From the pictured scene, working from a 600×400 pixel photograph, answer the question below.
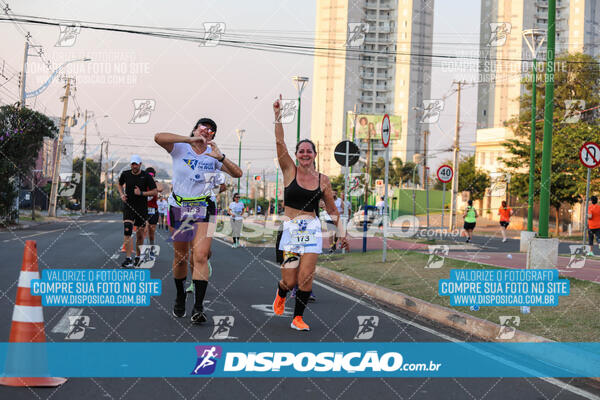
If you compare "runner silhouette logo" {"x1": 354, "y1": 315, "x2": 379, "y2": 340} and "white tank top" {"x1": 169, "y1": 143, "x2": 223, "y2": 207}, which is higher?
"white tank top" {"x1": 169, "y1": 143, "x2": 223, "y2": 207}

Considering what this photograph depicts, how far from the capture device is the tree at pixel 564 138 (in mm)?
35781

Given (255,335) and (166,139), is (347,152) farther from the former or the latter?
(255,335)

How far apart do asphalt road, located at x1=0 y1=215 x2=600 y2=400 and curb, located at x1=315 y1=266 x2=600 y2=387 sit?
29cm

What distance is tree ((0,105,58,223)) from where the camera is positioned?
1094 inches

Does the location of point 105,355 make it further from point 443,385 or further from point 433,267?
point 433,267

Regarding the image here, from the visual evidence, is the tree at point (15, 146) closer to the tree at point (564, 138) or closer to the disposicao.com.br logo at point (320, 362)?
the tree at point (564, 138)

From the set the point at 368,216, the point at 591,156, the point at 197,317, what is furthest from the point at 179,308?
the point at 368,216

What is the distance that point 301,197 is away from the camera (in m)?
6.69

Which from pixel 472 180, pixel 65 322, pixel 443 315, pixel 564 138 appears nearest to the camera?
pixel 65 322

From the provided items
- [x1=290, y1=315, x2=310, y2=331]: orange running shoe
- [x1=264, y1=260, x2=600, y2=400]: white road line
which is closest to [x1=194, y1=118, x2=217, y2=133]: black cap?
[x1=290, y1=315, x2=310, y2=331]: orange running shoe

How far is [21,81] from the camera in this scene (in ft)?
113

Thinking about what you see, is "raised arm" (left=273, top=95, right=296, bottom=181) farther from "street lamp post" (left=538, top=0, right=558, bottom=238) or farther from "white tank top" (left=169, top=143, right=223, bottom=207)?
"street lamp post" (left=538, top=0, right=558, bottom=238)

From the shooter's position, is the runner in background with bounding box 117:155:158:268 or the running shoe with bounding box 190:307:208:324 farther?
the runner in background with bounding box 117:155:158:268

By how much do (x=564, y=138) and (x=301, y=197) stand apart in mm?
33642
